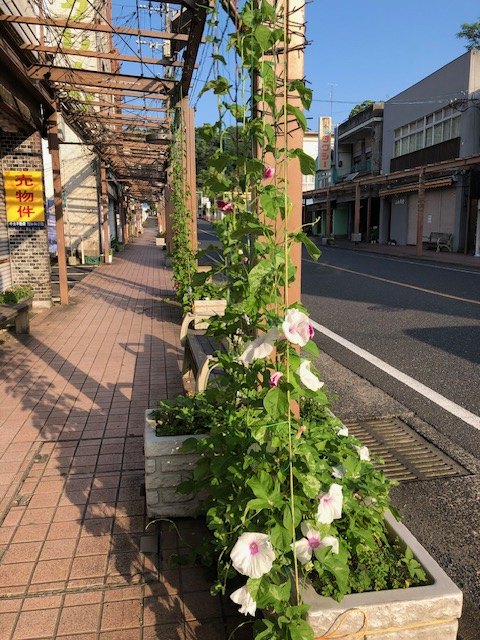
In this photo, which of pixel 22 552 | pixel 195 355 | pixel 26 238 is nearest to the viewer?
pixel 22 552

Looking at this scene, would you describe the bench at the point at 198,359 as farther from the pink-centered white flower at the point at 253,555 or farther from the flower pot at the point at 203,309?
the pink-centered white flower at the point at 253,555

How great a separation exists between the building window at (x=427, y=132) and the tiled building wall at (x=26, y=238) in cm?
2446

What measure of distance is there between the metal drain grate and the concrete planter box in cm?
155

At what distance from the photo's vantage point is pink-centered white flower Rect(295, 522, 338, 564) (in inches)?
74.5

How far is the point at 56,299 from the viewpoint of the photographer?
11695mm

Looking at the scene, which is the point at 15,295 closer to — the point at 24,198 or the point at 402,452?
the point at 24,198

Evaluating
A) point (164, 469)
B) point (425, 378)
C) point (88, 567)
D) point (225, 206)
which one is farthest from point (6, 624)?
point (425, 378)

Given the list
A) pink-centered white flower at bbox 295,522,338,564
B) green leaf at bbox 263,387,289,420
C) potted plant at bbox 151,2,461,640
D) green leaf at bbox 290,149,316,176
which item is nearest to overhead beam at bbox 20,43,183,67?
potted plant at bbox 151,2,461,640

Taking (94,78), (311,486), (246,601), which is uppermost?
(94,78)

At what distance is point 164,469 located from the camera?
122 inches

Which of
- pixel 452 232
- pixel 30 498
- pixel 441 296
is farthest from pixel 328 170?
pixel 30 498

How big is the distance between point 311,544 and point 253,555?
24 cm

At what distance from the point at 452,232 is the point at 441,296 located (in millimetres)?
18753

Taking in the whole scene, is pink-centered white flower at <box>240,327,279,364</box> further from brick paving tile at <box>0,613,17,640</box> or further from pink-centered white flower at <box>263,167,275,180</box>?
brick paving tile at <box>0,613,17,640</box>
